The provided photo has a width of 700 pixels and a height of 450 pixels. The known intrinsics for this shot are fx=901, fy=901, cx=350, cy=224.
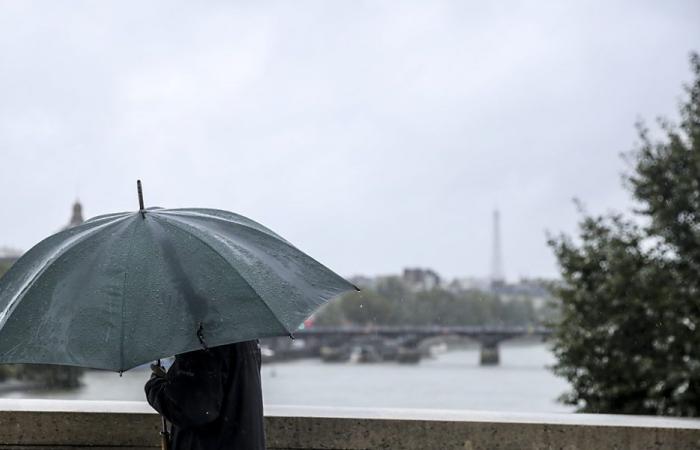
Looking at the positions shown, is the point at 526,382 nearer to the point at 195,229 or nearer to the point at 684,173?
the point at 684,173

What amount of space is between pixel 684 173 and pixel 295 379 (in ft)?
104

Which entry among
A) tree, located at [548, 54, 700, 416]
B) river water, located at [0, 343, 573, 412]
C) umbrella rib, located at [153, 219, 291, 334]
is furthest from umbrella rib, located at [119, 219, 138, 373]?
river water, located at [0, 343, 573, 412]

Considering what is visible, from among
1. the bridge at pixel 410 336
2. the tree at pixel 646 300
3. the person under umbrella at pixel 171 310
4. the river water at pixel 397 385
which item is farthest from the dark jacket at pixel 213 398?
the bridge at pixel 410 336

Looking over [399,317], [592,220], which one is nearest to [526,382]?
[399,317]

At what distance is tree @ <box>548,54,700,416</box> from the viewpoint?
473 inches

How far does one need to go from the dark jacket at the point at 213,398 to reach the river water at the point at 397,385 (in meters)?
26.5

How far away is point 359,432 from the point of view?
3.66m

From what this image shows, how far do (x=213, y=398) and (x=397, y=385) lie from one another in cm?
4288

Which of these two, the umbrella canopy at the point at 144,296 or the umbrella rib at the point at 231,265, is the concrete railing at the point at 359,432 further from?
the umbrella rib at the point at 231,265

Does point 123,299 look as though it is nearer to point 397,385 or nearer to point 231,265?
point 231,265

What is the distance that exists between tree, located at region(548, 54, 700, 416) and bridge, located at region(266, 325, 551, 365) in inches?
1076

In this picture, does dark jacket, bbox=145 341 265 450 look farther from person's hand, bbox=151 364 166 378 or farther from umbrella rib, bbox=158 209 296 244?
umbrella rib, bbox=158 209 296 244

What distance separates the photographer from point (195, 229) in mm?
2426

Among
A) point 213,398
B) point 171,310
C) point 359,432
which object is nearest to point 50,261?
point 171,310
